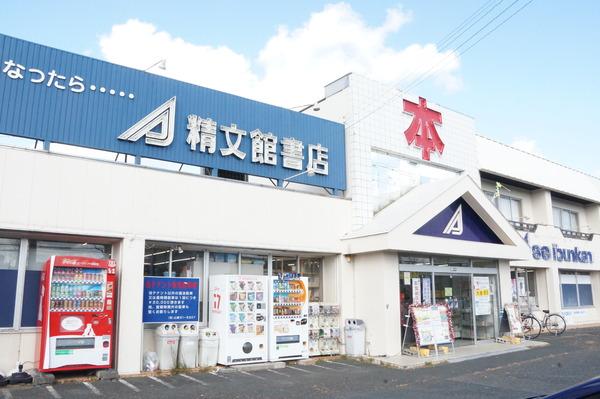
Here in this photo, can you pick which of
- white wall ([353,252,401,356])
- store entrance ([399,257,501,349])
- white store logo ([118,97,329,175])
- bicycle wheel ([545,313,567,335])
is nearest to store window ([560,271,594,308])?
bicycle wheel ([545,313,567,335])

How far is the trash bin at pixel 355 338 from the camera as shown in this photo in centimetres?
1352

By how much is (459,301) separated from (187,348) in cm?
874

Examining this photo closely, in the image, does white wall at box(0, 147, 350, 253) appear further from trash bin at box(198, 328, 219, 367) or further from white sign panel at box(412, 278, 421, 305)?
white sign panel at box(412, 278, 421, 305)

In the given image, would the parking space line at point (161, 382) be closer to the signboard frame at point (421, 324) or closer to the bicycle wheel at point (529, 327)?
the signboard frame at point (421, 324)

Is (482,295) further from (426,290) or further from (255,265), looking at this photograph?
(255,265)

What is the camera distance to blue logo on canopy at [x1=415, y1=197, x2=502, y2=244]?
14780mm

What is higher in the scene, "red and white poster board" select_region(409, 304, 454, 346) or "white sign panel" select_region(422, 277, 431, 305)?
"white sign panel" select_region(422, 277, 431, 305)

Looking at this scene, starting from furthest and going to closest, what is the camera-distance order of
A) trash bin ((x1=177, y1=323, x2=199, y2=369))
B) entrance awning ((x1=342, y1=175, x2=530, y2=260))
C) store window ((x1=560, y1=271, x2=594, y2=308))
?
store window ((x1=560, y1=271, x2=594, y2=308)) → entrance awning ((x1=342, y1=175, x2=530, y2=260)) → trash bin ((x1=177, y1=323, x2=199, y2=369))

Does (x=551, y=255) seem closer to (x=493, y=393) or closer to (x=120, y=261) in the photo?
(x=493, y=393)

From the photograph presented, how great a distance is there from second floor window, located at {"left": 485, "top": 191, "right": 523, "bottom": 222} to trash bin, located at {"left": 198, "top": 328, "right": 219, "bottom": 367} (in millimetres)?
16092

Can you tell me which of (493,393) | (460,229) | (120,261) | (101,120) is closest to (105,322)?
(120,261)

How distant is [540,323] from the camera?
19.0 metres

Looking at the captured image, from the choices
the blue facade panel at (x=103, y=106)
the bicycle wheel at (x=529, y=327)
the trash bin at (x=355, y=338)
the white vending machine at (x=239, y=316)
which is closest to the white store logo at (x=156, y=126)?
the blue facade panel at (x=103, y=106)

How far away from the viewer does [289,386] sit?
9.69 m
